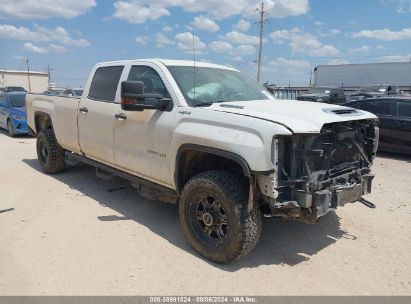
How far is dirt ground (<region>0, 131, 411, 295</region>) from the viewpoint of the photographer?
11.3ft

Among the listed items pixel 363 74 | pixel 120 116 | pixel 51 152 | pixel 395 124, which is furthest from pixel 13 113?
pixel 363 74

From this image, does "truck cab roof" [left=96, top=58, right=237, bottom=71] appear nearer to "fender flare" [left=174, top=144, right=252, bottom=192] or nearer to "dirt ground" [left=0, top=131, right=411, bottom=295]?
"fender flare" [left=174, top=144, right=252, bottom=192]

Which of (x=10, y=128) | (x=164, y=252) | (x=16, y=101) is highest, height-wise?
(x=16, y=101)

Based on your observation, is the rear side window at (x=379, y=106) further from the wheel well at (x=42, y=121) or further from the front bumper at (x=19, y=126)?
the front bumper at (x=19, y=126)

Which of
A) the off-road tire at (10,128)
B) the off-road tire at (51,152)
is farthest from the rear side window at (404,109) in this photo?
the off-road tire at (10,128)

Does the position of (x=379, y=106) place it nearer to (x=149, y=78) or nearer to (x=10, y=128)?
(x=149, y=78)

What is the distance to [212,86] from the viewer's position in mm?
4633

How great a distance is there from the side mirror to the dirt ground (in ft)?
4.91

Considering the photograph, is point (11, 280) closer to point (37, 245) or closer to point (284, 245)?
point (37, 245)

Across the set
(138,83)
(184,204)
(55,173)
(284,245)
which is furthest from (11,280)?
(55,173)

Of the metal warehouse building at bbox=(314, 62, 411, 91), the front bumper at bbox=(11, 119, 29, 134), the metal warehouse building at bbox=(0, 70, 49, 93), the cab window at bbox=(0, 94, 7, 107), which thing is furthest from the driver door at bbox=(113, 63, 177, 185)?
the metal warehouse building at bbox=(0, 70, 49, 93)

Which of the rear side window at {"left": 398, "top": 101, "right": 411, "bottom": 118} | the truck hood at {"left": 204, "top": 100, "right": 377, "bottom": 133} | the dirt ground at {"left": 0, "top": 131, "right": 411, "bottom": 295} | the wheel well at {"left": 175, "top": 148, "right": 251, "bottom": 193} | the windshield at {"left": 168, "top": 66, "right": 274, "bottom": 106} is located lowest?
the dirt ground at {"left": 0, "top": 131, "right": 411, "bottom": 295}

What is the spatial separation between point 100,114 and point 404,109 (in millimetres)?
7790

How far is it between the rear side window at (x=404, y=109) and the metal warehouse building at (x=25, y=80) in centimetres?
6057
